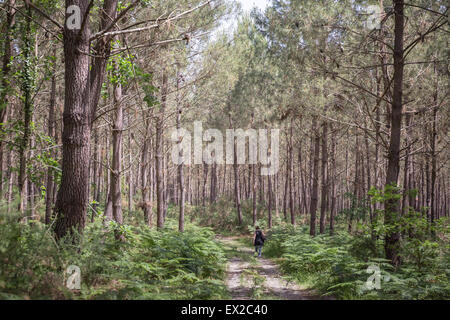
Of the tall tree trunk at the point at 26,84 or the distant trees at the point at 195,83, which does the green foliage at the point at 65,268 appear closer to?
the distant trees at the point at 195,83

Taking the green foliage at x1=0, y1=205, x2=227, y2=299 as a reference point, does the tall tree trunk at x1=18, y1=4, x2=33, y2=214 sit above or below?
above

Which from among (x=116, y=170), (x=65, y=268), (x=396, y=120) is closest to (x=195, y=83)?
(x=116, y=170)

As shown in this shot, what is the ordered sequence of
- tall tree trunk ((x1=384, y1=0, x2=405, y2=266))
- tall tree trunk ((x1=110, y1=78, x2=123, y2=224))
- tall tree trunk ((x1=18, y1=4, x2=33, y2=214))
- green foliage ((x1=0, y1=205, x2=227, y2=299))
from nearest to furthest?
green foliage ((x1=0, y1=205, x2=227, y2=299)), tall tree trunk ((x1=384, y1=0, x2=405, y2=266)), tall tree trunk ((x1=18, y1=4, x2=33, y2=214)), tall tree trunk ((x1=110, y1=78, x2=123, y2=224))

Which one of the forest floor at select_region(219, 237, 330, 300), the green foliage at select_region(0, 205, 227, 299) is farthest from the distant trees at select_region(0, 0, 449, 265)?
the forest floor at select_region(219, 237, 330, 300)

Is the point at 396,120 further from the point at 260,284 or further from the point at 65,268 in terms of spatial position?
the point at 65,268

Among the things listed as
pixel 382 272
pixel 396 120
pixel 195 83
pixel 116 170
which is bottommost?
pixel 382 272

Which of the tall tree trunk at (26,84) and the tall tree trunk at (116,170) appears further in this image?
the tall tree trunk at (116,170)

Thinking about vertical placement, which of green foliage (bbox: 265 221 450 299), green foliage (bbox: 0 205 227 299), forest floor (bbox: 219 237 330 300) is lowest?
forest floor (bbox: 219 237 330 300)

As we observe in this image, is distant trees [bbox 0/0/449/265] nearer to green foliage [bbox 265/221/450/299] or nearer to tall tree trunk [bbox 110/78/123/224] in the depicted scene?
tall tree trunk [bbox 110/78/123/224]

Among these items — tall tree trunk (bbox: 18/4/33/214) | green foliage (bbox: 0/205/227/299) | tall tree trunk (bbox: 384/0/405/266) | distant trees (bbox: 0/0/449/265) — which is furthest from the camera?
tall tree trunk (bbox: 18/4/33/214)

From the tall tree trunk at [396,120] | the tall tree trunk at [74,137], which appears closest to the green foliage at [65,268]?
the tall tree trunk at [74,137]

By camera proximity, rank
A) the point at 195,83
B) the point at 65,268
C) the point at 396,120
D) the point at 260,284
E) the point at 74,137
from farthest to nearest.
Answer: the point at 195,83 < the point at 260,284 < the point at 396,120 < the point at 74,137 < the point at 65,268
